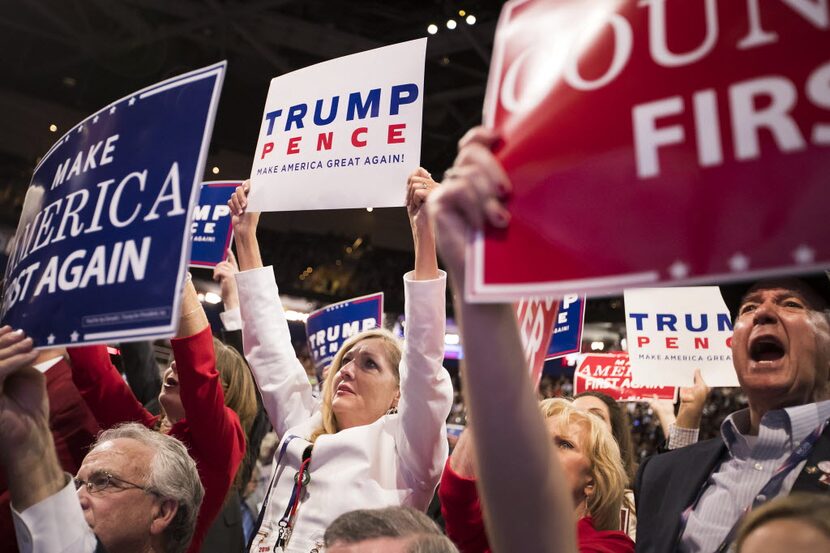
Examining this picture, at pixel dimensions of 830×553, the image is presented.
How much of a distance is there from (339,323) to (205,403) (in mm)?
2394

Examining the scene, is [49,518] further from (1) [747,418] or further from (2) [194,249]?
(2) [194,249]

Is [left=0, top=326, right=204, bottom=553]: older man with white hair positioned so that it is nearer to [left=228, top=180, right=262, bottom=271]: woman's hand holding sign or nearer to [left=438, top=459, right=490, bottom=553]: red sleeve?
[left=438, top=459, right=490, bottom=553]: red sleeve

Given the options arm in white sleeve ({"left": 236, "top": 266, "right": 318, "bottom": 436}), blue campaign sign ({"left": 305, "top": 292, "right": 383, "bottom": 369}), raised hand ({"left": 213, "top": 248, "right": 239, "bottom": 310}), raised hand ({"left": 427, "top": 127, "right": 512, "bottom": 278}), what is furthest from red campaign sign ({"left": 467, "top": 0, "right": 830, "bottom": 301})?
blue campaign sign ({"left": 305, "top": 292, "right": 383, "bottom": 369})

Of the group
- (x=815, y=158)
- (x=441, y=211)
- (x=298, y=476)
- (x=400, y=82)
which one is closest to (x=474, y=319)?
(x=441, y=211)

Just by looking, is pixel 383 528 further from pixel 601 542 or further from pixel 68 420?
pixel 68 420

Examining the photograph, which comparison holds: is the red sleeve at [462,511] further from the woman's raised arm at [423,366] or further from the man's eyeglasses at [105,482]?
the man's eyeglasses at [105,482]

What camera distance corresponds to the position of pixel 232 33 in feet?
36.8

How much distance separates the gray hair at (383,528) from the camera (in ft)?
4.53

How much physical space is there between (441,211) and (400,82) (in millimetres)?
1504

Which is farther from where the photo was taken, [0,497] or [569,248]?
[0,497]

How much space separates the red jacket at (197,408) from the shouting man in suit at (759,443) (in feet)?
3.81

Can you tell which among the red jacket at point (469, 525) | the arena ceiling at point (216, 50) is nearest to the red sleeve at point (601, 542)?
the red jacket at point (469, 525)

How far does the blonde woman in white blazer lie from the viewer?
1992mm

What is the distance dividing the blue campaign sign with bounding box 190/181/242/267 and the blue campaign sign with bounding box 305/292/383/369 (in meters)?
0.88
